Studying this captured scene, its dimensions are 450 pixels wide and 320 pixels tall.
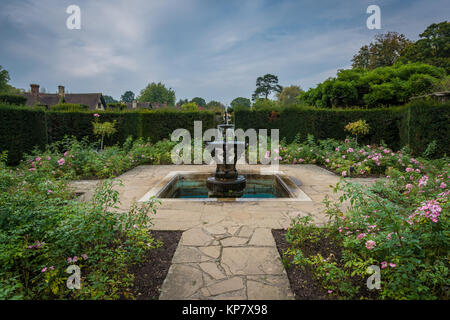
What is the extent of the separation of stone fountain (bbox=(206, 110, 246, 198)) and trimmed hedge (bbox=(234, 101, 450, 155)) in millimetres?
5684

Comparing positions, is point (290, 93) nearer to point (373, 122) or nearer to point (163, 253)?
point (373, 122)

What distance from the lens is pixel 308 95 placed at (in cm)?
1903

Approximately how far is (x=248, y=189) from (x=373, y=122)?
7.32 metres

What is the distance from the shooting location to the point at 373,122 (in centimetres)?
1019

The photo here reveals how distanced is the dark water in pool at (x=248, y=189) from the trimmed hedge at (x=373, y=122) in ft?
15.6

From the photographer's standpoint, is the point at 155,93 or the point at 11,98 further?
the point at 155,93

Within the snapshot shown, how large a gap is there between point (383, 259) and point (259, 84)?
54332mm

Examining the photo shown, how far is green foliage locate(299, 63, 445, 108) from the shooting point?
13.4 metres

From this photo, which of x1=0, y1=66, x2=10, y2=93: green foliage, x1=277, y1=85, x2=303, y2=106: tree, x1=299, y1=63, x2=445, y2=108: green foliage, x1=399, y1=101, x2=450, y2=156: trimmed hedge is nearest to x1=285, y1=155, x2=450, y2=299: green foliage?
x1=399, y1=101, x2=450, y2=156: trimmed hedge

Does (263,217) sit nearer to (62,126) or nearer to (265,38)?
(265,38)

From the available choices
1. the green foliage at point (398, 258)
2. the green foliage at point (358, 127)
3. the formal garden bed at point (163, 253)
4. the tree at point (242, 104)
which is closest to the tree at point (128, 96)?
the tree at point (242, 104)

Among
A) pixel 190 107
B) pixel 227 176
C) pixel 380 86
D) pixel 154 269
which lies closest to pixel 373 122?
pixel 380 86

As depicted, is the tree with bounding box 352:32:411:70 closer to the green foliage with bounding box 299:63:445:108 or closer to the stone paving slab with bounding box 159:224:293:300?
the green foliage with bounding box 299:63:445:108
